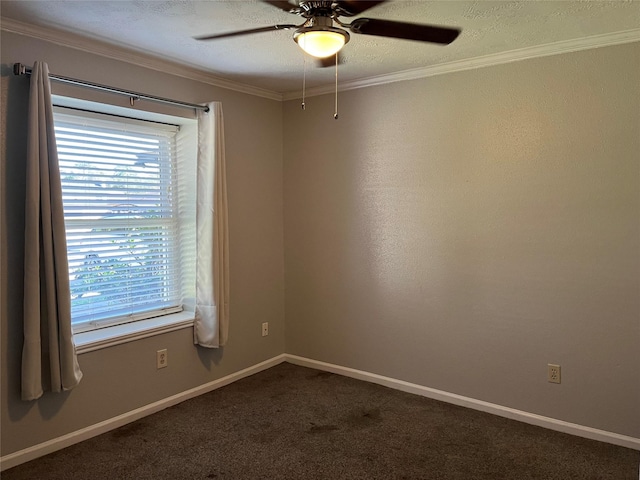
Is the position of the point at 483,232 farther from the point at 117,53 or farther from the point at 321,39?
the point at 117,53

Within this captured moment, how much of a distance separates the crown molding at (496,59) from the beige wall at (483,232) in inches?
1.8

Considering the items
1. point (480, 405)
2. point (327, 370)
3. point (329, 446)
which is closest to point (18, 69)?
point (329, 446)

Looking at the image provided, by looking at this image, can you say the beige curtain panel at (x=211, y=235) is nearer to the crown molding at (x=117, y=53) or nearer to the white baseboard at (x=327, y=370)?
the crown molding at (x=117, y=53)

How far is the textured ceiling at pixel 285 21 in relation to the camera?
231 cm

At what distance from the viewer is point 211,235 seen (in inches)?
134

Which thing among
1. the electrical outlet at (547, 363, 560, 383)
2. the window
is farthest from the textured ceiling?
the electrical outlet at (547, 363, 560, 383)

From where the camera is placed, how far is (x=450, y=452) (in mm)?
2730

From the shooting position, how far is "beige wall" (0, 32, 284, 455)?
8.45 ft

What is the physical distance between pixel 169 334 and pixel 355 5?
7.77 feet

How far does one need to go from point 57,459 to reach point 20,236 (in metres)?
1.21

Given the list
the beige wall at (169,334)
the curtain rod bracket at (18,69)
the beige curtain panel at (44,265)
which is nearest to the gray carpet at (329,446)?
the beige wall at (169,334)

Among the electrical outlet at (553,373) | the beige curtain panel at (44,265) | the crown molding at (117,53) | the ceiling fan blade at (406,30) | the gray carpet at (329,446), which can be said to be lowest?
the gray carpet at (329,446)

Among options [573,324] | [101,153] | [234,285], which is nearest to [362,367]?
[234,285]

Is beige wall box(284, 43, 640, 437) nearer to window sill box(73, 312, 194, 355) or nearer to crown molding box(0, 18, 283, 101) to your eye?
crown molding box(0, 18, 283, 101)
